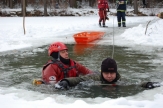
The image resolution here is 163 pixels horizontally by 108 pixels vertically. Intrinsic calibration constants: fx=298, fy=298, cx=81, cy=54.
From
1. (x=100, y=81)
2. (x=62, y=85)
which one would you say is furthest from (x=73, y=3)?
(x=62, y=85)

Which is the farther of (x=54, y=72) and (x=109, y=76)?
(x=54, y=72)

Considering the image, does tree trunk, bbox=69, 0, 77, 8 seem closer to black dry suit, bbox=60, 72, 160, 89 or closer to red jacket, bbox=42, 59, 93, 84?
red jacket, bbox=42, 59, 93, 84

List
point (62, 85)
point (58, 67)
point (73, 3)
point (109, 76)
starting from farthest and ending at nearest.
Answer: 1. point (73, 3)
2. point (58, 67)
3. point (109, 76)
4. point (62, 85)

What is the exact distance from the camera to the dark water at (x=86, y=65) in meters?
5.42

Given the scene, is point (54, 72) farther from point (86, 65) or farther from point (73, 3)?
point (73, 3)

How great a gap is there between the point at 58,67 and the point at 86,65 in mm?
2392

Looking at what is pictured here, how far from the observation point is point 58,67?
18.8 feet

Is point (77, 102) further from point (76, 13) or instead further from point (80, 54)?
point (76, 13)

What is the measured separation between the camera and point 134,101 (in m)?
4.38

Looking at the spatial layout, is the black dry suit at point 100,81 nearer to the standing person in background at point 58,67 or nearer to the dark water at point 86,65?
the dark water at point 86,65

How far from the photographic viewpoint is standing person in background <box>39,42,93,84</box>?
18.7 feet

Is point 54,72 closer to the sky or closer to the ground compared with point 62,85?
closer to the sky

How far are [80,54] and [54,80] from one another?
416cm

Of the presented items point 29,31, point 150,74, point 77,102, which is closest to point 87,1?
point 29,31
